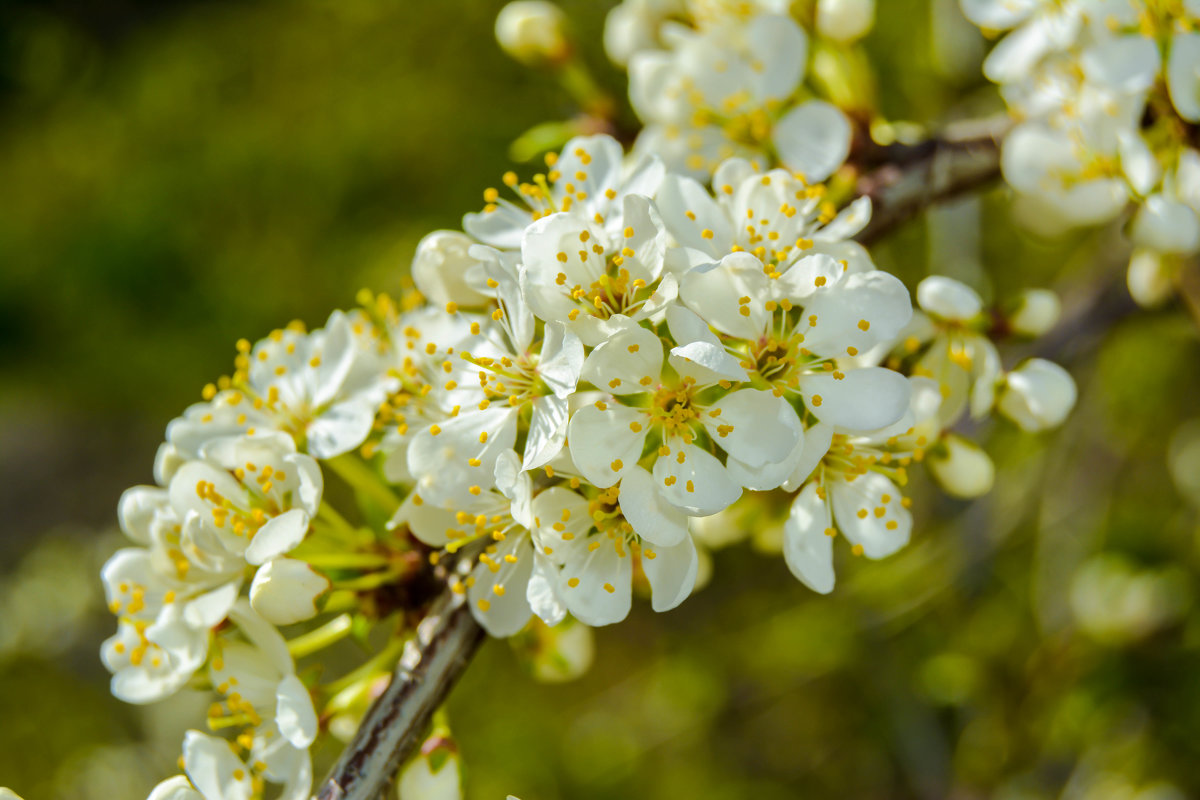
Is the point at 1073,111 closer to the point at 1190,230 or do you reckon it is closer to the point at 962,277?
the point at 1190,230

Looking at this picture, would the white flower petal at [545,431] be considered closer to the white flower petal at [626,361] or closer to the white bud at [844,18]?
the white flower petal at [626,361]

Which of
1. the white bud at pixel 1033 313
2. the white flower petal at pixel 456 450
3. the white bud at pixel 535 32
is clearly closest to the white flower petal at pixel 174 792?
the white flower petal at pixel 456 450

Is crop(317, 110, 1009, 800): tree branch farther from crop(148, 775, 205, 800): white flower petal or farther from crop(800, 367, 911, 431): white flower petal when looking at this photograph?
crop(800, 367, 911, 431): white flower petal

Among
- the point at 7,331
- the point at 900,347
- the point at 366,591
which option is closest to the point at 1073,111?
the point at 900,347

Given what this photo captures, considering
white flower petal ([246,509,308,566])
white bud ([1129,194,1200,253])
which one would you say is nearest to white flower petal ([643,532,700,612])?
white flower petal ([246,509,308,566])

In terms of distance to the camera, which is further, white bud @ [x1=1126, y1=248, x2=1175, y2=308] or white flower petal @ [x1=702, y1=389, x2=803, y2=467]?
white bud @ [x1=1126, y1=248, x2=1175, y2=308]
